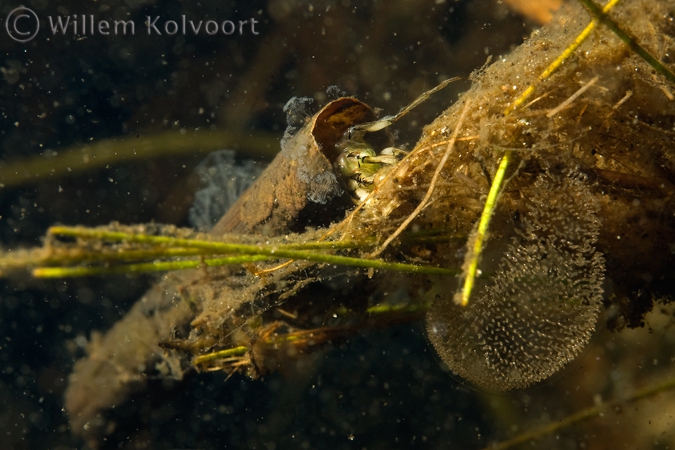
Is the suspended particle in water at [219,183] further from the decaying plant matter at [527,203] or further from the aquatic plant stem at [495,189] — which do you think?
the aquatic plant stem at [495,189]

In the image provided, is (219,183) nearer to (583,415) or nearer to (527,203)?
(527,203)

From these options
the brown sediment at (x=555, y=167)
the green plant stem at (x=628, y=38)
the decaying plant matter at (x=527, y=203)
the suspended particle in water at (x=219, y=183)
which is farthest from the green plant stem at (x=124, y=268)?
the suspended particle in water at (x=219, y=183)

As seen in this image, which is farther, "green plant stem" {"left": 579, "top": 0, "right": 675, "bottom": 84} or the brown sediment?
the brown sediment

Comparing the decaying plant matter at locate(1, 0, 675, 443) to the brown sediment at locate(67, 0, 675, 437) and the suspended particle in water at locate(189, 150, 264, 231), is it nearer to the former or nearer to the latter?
the brown sediment at locate(67, 0, 675, 437)

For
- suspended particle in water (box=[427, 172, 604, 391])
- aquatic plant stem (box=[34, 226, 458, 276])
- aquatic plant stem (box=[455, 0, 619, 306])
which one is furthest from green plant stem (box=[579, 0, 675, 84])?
aquatic plant stem (box=[34, 226, 458, 276])

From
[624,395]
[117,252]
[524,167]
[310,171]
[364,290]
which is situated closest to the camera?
[117,252]

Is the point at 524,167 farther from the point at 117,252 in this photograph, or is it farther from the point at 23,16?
the point at 23,16

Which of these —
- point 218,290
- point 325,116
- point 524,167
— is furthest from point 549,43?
point 218,290
